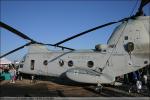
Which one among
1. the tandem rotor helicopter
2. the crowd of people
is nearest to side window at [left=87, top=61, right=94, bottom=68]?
the tandem rotor helicopter

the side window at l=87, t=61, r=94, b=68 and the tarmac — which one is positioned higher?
the side window at l=87, t=61, r=94, b=68

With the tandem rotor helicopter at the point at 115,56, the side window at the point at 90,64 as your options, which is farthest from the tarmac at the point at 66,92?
the side window at the point at 90,64

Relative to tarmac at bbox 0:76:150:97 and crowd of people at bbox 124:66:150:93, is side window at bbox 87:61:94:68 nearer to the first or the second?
tarmac at bbox 0:76:150:97

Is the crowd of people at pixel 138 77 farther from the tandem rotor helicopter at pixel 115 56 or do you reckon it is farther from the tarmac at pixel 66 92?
the tandem rotor helicopter at pixel 115 56

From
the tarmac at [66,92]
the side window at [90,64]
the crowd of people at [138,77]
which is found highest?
the side window at [90,64]

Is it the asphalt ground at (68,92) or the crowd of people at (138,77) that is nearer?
the asphalt ground at (68,92)

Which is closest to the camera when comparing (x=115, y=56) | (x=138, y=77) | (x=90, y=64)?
(x=115, y=56)

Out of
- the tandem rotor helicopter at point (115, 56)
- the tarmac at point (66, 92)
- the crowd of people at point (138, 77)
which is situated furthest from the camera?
the crowd of people at point (138, 77)

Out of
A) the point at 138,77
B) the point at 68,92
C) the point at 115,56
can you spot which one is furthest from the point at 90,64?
the point at 68,92

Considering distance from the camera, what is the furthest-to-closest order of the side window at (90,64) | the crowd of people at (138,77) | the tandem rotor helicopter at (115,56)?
1. the side window at (90,64)
2. the crowd of people at (138,77)
3. the tandem rotor helicopter at (115,56)

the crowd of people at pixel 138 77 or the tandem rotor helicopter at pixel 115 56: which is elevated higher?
the tandem rotor helicopter at pixel 115 56

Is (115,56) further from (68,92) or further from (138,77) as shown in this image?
(68,92)

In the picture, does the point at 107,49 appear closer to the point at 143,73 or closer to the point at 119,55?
the point at 119,55

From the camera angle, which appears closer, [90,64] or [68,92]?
[68,92]
